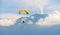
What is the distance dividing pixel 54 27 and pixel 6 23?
556 millimetres

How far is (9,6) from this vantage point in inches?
45.3

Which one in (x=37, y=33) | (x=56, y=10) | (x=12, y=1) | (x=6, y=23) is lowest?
(x=37, y=33)

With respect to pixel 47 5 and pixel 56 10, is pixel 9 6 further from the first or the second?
pixel 56 10

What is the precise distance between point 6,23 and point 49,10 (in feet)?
1.71

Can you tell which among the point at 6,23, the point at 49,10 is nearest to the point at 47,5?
the point at 49,10

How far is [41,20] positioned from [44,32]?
0.47 feet

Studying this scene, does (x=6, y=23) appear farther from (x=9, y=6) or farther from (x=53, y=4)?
(x=53, y=4)

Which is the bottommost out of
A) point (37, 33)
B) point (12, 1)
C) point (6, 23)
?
point (37, 33)

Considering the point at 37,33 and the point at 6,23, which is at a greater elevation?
the point at 6,23

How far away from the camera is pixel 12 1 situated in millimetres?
1155

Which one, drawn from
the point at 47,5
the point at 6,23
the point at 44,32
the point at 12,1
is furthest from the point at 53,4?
the point at 6,23

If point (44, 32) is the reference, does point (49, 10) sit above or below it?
above

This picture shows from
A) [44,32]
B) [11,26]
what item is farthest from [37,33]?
[11,26]

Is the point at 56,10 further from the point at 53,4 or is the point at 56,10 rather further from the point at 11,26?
the point at 11,26
